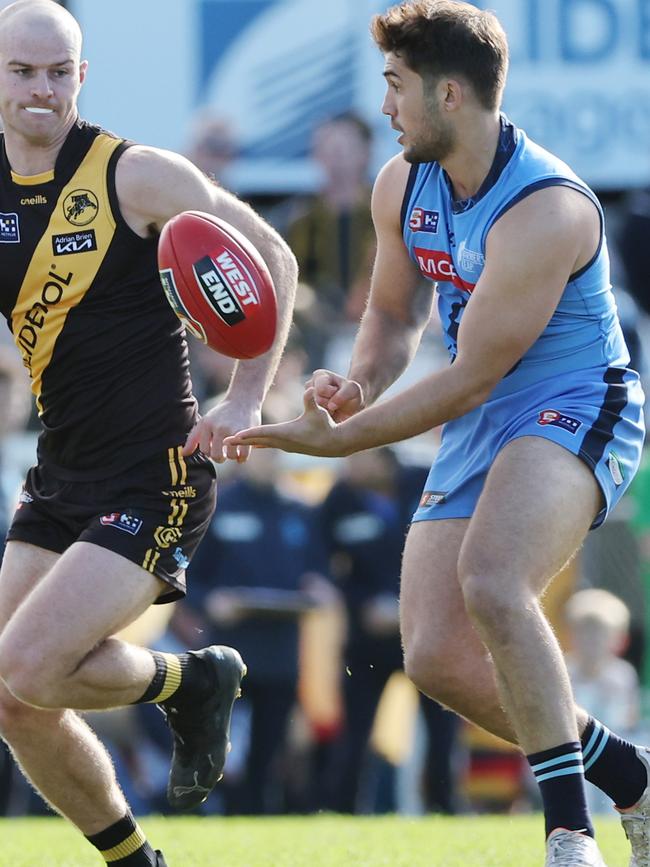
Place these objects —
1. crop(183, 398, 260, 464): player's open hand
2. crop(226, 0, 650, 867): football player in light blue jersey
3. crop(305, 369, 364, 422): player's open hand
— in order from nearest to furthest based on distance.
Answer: crop(226, 0, 650, 867): football player in light blue jersey, crop(183, 398, 260, 464): player's open hand, crop(305, 369, 364, 422): player's open hand

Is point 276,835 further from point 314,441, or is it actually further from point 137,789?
point 314,441

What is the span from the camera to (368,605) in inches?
363

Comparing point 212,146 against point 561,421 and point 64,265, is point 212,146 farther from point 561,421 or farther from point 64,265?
point 561,421

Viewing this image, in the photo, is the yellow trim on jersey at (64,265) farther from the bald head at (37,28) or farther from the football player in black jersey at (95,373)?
the bald head at (37,28)

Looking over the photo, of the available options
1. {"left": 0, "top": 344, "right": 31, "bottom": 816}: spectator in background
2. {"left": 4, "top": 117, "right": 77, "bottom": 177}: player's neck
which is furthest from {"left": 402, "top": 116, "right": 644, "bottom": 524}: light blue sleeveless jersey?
{"left": 0, "top": 344, "right": 31, "bottom": 816}: spectator in background

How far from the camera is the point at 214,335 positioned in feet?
15.1

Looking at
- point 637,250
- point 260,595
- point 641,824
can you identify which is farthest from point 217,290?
point 637,250

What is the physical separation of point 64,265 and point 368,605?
463 centimetres

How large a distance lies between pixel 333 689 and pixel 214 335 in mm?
5055

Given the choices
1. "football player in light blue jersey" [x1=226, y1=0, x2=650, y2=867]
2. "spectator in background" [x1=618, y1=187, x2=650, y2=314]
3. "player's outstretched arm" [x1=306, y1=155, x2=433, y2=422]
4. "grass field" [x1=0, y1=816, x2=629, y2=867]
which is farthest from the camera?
"spectator in background" [x1=618, y1=187, x2=650, y2=314]

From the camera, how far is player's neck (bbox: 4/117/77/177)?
16.5 feet

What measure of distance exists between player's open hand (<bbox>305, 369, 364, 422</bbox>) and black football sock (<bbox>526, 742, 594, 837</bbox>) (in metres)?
1.14

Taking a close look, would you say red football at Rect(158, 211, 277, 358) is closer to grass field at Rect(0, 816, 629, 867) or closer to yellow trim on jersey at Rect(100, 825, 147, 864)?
yellow trim on jersey at Rect(100, 825, 147, 864)

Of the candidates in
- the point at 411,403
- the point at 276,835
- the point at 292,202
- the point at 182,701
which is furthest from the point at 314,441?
the point at 292,202
